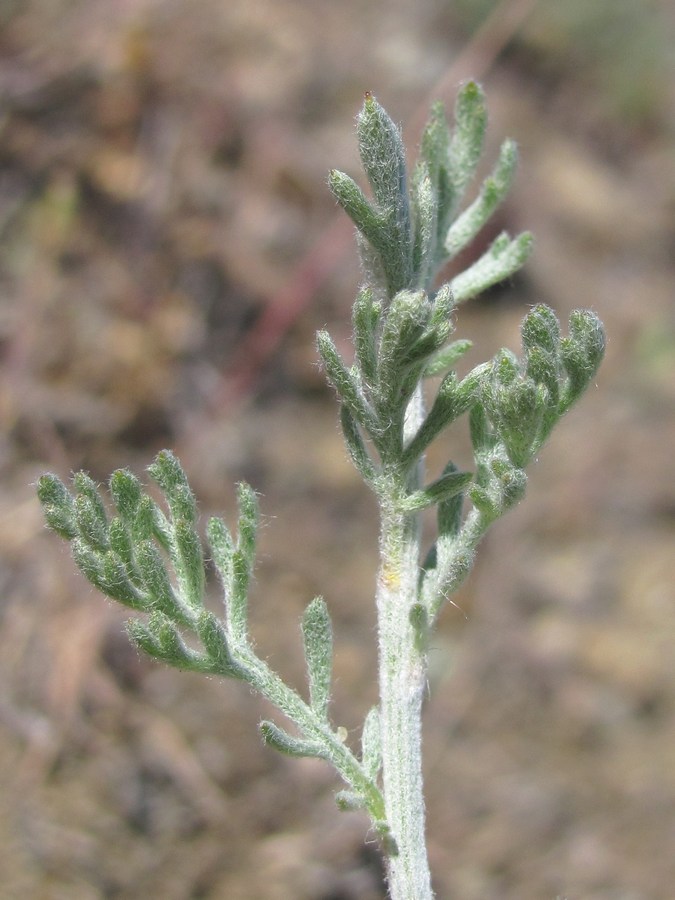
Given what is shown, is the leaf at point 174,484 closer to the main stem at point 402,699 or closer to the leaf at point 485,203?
the main stem at point 402,699

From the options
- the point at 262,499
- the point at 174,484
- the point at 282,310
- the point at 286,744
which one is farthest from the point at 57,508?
the point at 282,310

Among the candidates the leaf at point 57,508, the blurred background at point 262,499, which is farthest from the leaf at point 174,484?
the blurred background at point 262,499

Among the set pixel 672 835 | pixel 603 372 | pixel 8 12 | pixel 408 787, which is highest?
pixel 8 12

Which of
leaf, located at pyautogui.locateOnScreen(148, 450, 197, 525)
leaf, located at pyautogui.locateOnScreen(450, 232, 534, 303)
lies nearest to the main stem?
leaf, located at pyautogui.locateOnScreen(148, 450, 197, 525)

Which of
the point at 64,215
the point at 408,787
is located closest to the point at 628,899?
the point at 408,787

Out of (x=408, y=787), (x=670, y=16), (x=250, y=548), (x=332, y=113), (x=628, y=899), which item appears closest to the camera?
(x=408, y=787)

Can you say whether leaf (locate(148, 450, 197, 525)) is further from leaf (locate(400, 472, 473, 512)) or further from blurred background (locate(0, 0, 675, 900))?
blurred background (locate(0, 0, 675, 900))

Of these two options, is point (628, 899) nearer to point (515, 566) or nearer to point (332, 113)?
point (515, 566)
